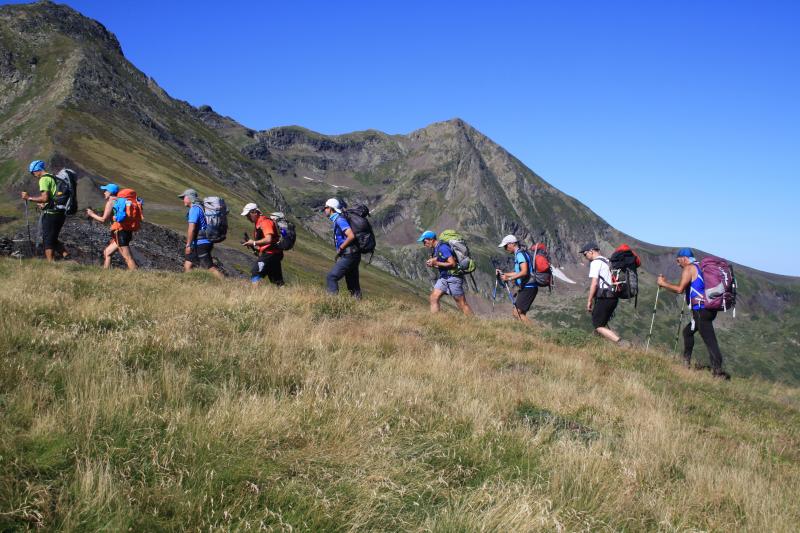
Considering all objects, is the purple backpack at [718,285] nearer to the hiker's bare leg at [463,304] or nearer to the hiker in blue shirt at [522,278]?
the hiker in blue shirt at [522,278]

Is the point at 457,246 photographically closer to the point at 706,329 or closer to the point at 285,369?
the point at 706,329

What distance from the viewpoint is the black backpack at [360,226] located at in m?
12.4

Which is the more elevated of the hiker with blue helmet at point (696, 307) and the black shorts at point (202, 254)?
the hiker with blue helmet at point (696, 307)

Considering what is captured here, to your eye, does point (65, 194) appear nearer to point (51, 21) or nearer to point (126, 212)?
point (126, 212)

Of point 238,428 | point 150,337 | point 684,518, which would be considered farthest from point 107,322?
point 684,518

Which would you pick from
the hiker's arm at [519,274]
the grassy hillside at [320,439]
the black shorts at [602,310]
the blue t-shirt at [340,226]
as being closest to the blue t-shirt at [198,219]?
the blue t-shirt at [340,226]

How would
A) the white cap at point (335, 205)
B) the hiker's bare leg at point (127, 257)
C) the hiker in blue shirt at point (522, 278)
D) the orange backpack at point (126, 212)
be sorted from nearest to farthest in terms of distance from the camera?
the white cap at point (335, 205), the hiker's bare leg at point (127, 257), the orange backpack at point (126, 212), the hiker in blue shirt at point (522, 278)

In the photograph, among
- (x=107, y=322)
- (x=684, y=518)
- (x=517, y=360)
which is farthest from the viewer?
(x=517, y=360)

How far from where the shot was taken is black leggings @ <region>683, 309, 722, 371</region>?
11.5 meters

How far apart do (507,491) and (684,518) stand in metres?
1.23

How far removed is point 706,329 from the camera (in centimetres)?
1158

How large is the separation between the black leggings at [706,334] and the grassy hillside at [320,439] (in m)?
4.42

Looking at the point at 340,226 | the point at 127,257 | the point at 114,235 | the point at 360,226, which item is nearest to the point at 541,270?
the point at 360,226

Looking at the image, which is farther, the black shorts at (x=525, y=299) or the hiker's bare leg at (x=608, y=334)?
the black shorts at (x=525, y=299)
